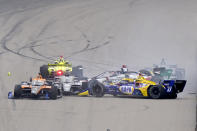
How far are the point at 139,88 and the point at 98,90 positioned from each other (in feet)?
4.17

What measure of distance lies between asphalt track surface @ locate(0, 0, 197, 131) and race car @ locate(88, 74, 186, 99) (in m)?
0.37

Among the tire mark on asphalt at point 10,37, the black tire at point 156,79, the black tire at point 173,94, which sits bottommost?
the black tire at point 173,94

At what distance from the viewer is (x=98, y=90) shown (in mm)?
11148

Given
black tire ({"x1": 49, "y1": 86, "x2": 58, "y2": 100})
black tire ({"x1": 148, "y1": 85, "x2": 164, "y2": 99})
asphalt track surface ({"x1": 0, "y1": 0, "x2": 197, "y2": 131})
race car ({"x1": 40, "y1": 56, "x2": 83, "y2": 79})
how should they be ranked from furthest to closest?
race car ({"x1": 40, "y1": 56, "x2": 83, "y2": 79}) → black tire ({"x1": 49, "y1": 86, "x2": 58, "y2": 100}) → black tire ({"x1": 148, "y1": 85, "x2": 164, "y2": 99}) → asphalt track surface ({"x1": 0, "y1": 0, "x2": 197, "y2": 131})

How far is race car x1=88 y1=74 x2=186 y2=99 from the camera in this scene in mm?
10312

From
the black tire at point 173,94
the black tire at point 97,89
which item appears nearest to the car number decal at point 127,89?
the black tire at point 97,89

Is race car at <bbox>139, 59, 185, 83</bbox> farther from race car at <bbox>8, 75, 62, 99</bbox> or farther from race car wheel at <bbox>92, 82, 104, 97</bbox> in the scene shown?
race car at <bbox>8, 75, 62, 99</bbox>

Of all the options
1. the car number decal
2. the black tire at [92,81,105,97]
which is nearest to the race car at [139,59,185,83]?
the car number decal

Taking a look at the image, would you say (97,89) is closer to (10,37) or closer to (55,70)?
(55,70)

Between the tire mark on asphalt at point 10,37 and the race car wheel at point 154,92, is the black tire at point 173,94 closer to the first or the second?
the race car wheel at point 154,92

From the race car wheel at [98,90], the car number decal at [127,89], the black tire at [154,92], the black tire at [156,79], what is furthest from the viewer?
the black tire at [156,79]

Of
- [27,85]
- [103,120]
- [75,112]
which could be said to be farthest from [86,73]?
[103,120]

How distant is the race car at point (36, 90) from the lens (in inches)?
418

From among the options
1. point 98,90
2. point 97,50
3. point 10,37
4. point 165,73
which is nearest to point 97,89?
point 98,90
